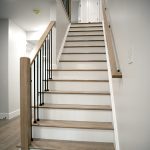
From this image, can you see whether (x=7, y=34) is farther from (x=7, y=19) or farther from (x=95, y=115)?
(x=95, y=115)

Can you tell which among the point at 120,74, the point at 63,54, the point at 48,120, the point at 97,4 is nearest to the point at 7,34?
the point at 63,54

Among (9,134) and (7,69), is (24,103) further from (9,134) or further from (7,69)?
(7,69)

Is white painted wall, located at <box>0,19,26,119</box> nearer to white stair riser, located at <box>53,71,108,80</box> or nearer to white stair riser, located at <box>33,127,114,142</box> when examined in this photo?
white stair riser, located at <box>53,71,108,80</box>

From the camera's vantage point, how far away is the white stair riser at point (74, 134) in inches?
87.7

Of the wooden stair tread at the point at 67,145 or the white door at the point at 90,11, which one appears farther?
the white door at the point at 90,11

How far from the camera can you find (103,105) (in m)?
2.67

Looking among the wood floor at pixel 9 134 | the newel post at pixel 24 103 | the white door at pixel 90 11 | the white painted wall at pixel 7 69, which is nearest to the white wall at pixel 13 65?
the white painted wall at pixel 7 69

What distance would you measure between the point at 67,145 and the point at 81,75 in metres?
1.42

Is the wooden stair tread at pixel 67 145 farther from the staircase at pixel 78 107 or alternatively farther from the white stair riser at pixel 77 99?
the white stair riser at pixel 77 99

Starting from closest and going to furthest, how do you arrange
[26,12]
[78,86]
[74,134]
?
[74,134] < [78,86] < [26,12]

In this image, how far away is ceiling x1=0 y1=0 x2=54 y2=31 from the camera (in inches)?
137

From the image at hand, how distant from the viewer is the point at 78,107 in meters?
2.51

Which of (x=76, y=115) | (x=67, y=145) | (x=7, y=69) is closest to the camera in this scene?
(x=67, y=145)

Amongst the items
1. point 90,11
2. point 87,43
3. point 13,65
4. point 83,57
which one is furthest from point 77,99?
point 90,11
